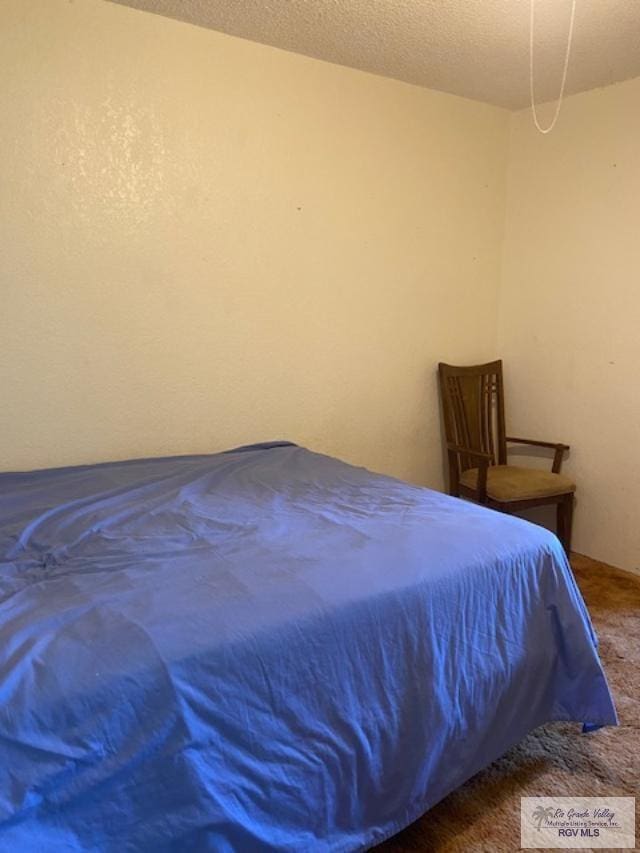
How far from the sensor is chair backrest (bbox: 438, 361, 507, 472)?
319 cm

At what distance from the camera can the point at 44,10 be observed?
2047mm

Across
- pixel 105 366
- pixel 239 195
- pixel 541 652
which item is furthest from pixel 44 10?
pixel 541 652

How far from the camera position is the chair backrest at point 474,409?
3.19 metres

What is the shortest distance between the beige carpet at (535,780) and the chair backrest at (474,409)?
1.32 meters

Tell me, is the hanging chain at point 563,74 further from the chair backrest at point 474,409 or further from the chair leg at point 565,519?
the chair leg at point 565,519

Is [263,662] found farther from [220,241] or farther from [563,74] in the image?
[563,74]

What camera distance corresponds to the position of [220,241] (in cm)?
252

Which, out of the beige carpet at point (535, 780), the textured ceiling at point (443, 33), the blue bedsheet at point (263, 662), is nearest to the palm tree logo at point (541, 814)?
the beige carpet at point (535, 780)

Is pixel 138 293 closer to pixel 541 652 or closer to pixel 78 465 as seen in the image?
pixel 78 465

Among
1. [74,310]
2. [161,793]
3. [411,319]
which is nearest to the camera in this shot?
[161,793]

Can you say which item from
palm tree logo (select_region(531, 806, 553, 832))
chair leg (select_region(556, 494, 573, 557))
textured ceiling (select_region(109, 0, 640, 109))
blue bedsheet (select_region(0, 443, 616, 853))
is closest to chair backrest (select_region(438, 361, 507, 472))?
chair leg (select_region(556, 494, 573, 557))

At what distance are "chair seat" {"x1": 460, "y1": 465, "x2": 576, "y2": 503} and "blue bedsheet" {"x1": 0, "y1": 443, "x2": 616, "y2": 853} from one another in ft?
3.08

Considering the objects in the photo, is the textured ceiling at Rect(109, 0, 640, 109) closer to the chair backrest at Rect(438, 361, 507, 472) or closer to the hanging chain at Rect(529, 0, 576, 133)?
the hanging chain at Rect(529, 0, 576, 133)

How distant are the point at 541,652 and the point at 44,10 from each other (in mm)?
2578
